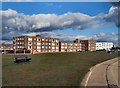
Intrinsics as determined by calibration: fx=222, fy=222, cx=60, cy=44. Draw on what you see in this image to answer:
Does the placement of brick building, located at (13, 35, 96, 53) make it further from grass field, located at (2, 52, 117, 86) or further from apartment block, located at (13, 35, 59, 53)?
grass field, located at (2, 52, 117, 86)

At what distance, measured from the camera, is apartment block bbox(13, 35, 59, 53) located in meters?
123

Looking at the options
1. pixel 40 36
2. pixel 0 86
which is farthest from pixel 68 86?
pixel 40 36

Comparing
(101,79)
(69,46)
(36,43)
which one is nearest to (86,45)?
(69,46)

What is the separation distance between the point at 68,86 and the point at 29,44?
11428 centimetres

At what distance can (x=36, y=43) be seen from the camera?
12825 cm

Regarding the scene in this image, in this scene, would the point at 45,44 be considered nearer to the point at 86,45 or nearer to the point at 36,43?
the point at 36,43

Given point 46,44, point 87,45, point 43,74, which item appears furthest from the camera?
point 87,45

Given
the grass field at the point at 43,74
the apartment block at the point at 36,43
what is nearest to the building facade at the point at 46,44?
the apartment block at the point at 36,43

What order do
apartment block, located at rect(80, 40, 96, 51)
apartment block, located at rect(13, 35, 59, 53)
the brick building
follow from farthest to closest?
apartment block, located at rect(80, 40, 96, 51) → the brick building → apartment block, located at rect(13, 35, 59, 53)

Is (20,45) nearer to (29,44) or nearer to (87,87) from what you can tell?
(29,44)

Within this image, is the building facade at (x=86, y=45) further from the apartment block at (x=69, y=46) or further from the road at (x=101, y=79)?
the road at (x=101, y=79)

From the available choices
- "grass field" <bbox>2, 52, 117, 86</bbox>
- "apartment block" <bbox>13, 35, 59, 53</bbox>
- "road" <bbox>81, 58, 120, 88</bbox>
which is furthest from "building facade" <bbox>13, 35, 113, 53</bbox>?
"road" <bbox>81, 58, 120, 88</bbox>

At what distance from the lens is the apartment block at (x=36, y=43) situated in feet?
402

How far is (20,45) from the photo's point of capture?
123062mm
